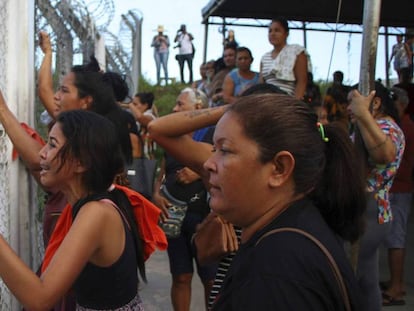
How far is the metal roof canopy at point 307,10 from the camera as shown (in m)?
7.64

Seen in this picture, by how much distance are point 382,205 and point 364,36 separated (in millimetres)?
1132

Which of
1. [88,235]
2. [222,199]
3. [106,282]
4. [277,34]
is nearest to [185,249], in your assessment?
[106,282]

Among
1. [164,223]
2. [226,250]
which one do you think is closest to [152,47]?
[164,223]

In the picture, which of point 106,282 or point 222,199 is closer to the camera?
point 222,199

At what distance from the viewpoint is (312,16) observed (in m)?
8.58

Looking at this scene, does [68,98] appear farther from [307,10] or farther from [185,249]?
[307,10]

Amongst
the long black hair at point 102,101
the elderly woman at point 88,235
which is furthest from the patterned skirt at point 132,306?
the long black hair at point 102,101

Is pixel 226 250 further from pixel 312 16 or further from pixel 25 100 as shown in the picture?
pixel 312 16

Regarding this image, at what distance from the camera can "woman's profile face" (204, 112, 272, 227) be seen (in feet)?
4.30

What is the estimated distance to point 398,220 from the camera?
4.35 m

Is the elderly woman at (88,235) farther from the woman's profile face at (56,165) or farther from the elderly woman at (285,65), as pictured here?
the elderly woman at (285,65)

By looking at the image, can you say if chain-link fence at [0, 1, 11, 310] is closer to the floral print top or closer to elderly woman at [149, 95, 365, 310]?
elderly woman at [149, 95, 365, 310]

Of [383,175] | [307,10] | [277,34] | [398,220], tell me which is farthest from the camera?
[307,10]

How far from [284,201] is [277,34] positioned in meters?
3.67
